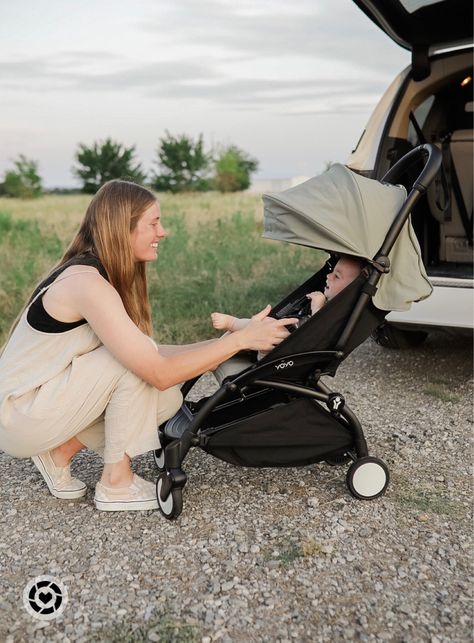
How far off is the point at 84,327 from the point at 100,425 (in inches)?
19.7

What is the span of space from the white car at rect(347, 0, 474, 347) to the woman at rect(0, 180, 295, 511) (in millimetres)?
1666

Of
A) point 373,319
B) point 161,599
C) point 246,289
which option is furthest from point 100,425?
point 246,289

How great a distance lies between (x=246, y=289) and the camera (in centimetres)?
750

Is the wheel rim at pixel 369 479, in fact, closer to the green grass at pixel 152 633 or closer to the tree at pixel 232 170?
the green grass at pixel 152 633

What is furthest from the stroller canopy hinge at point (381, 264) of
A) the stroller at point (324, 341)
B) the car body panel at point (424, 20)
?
the car body panel at point (424, 20)

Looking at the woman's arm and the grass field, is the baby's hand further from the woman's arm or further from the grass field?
the grass field

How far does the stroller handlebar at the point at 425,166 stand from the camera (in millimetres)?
3274

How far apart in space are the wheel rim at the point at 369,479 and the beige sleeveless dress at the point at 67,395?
90cm

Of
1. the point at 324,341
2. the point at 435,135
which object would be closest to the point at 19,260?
the point at 435,135

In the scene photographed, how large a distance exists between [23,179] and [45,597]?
37.4 m

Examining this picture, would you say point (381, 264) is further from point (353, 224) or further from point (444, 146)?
point (444, 146)

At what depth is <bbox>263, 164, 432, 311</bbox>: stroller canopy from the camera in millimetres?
3232

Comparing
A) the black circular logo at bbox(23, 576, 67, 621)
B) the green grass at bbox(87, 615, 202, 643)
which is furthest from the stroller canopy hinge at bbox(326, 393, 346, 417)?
the black circular logo at bbox(23, 576, 67, 621)

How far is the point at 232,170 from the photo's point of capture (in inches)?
1560
